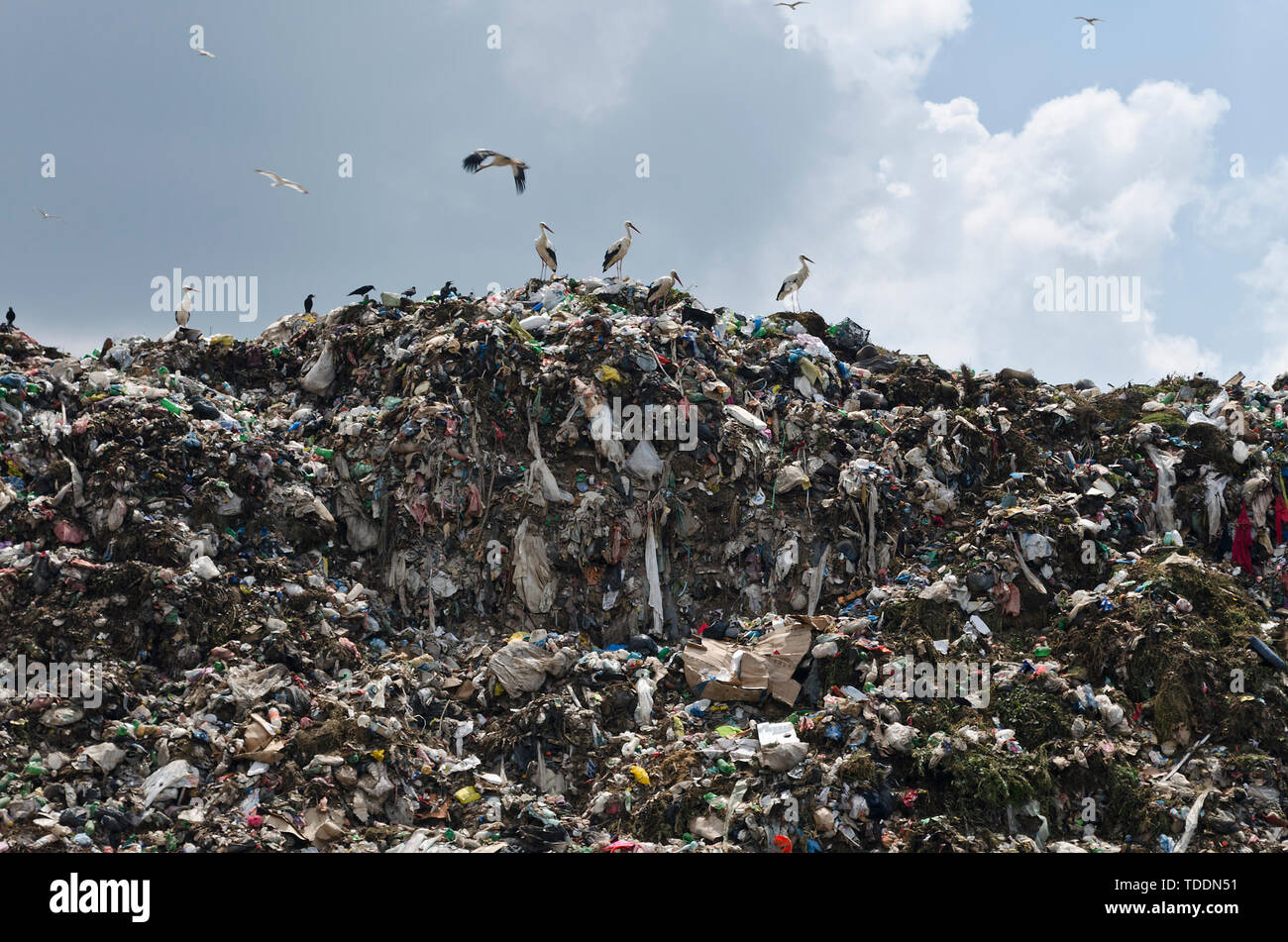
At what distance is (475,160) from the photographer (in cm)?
1137

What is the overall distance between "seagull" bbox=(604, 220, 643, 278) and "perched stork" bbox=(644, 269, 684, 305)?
2.09ft

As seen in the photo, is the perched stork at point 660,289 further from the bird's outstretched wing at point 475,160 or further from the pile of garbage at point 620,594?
the bird's outstretched wing at point 475,160

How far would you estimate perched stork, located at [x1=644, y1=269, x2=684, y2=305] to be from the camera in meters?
11.8

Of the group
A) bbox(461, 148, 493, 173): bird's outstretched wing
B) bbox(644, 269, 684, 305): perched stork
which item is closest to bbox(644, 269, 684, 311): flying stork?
bbox(644, 269, 684, 305): perched stork

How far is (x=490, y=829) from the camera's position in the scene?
6367mm

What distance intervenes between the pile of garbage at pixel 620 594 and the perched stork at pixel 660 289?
25 centimetres

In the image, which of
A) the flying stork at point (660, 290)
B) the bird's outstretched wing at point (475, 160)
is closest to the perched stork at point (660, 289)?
the flying stork at point (660, 290)

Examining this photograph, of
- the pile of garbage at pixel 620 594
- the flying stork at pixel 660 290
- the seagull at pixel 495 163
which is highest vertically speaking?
the seagull at pixel 495 163

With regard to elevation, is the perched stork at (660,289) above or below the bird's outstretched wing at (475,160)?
below

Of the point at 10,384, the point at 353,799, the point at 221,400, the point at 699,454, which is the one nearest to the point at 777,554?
the point at 699,454

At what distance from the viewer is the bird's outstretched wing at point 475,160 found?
11.3m

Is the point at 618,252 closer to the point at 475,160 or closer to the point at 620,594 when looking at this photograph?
the point at 475,160

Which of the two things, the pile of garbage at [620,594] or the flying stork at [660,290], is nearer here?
the pile of garbage at [620,594]

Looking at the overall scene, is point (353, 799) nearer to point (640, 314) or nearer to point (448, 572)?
point (448, 572)
